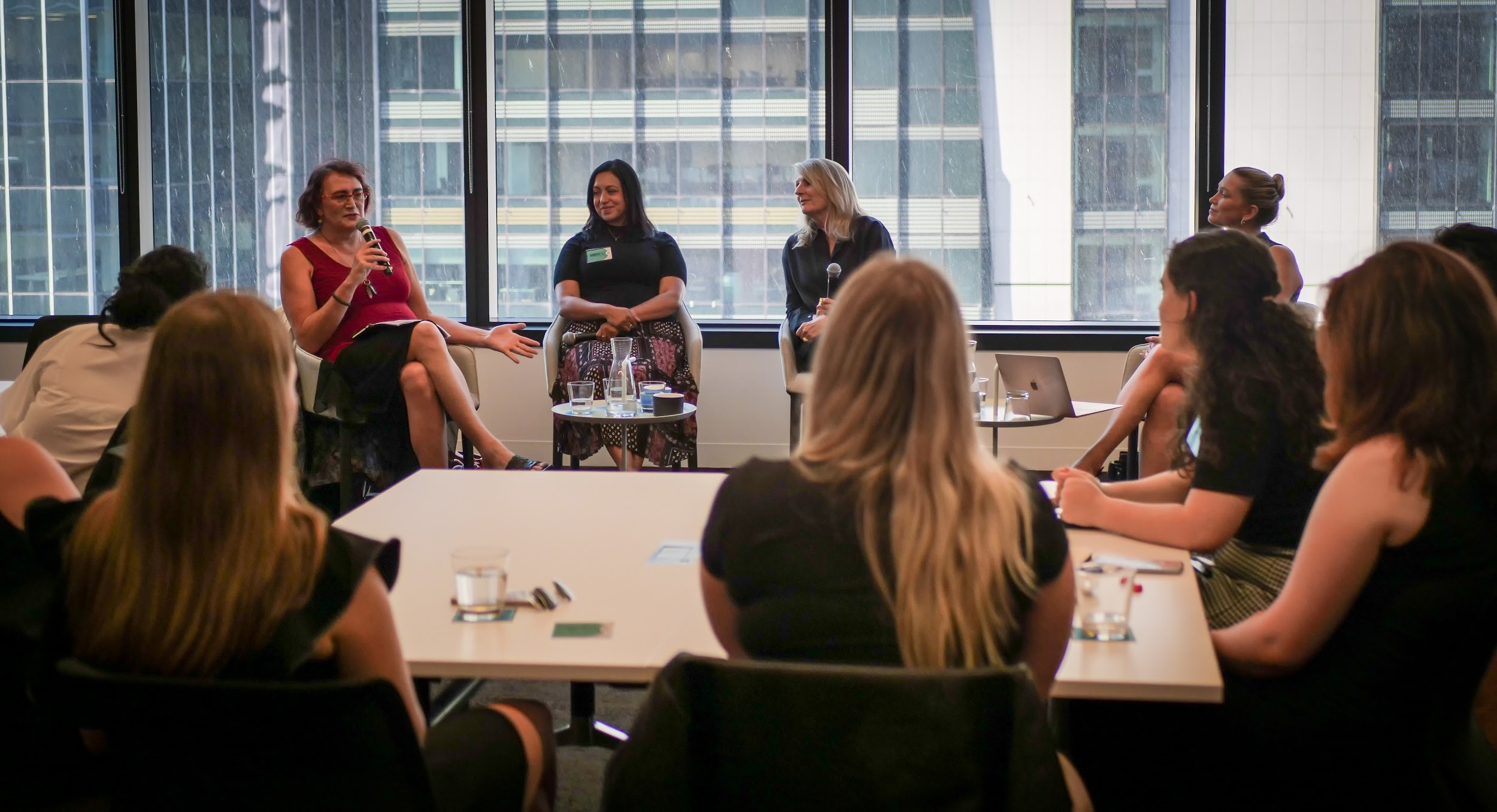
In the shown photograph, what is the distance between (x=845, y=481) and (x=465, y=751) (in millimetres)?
563

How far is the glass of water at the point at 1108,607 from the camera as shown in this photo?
1664mm

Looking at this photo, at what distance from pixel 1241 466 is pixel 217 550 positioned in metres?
1.56

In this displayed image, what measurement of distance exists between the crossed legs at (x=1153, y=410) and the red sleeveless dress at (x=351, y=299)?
2.60 metres

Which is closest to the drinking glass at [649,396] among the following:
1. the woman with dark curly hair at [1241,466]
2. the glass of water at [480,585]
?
the woman with dark curly hair at [1241,466]

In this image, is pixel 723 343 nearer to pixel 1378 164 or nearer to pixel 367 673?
pixel 1378 164

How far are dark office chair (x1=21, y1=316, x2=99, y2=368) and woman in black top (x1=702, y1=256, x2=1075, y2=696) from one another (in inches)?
166

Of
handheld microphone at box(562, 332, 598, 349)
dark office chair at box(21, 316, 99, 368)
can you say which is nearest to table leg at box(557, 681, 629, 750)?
handheld microphone at box(562, 332, 598, 349)

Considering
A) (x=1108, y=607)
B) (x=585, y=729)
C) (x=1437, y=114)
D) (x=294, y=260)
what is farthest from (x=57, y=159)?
(x=1437, y=114)

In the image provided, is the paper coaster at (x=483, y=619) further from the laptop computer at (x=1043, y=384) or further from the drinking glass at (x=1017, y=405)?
the drinking glass at (x=1017, y=405)

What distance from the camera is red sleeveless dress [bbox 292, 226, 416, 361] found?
4.84 meters

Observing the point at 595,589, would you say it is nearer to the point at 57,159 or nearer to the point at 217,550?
the point at 217,550

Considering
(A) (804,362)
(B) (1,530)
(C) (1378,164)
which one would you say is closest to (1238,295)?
(B) (1,530)

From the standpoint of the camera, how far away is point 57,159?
6.66 metres

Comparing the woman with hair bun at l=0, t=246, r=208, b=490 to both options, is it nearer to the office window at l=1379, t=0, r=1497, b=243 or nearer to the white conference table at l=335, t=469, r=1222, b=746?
the white conference table at l=335, t=469, r=1222, b=746
